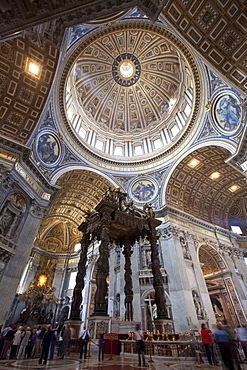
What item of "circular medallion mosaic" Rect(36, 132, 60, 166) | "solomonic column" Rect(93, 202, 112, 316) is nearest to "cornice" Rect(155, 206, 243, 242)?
"solomonic column" Rect(93, 202, 112, 316)

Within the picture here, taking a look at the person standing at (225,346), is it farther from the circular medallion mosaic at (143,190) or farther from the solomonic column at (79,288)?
the circular medallion mosaic at (143,190)

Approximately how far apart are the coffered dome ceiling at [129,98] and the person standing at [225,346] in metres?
14.8

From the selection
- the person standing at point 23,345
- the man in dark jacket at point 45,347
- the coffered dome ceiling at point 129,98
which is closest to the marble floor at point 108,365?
the man in dark jacket at point 45,347

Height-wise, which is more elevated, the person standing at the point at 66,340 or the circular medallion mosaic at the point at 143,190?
the circular medallion mosaic at the point at 143,190

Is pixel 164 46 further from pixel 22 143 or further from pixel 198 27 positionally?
pixel 22 143

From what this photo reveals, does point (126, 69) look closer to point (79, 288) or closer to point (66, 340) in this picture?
point (79, 288)

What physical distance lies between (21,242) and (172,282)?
1016cm

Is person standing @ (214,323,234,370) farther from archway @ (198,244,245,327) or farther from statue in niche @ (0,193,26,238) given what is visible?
archway @ (198,244,245,327)

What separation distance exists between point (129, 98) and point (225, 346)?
23.8m

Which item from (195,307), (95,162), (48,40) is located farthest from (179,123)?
(195,307)

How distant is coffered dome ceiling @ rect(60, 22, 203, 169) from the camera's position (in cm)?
1825

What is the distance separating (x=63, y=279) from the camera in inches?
890

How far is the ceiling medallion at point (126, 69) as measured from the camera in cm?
2064

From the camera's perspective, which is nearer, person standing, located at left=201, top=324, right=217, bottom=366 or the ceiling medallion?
person standing, located at left=201, top=324, right=217, bottom=366
